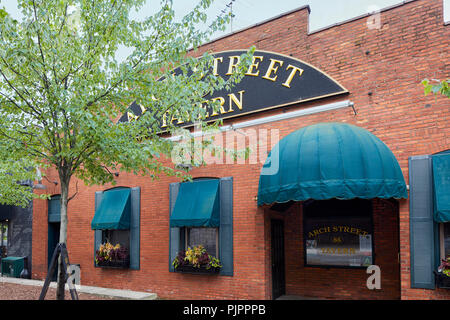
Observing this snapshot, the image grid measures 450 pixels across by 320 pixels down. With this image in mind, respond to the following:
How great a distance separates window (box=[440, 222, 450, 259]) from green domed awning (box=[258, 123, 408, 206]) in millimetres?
1043

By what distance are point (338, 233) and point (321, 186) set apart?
10.6 ft

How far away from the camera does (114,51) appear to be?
26.1ft

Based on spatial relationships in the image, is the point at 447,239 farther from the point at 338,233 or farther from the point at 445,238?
the point at 338,233

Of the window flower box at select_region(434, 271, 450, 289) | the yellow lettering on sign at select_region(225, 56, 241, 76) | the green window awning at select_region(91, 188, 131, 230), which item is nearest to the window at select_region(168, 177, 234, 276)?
the green window awning at select_region(91, 188, 131, 230)

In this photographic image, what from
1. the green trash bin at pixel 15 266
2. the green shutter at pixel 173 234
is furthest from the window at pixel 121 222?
the green trash bin at pixel 15 266

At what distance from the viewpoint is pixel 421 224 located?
25.0 ft

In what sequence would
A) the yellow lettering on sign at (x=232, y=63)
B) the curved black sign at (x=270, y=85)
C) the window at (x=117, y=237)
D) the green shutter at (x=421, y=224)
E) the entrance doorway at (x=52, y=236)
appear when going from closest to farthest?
the green shutter at (x=421, y=224) < the curved black sign at (x=270, y=85) < the yellow lettering on sign at (x=232, y=63) < the window at (x=117, y=237) < the entrance doorway at (x=52, y=236)

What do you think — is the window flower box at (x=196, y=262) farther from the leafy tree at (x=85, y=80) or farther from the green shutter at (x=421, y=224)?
the green shutter at (x=421, y=224)

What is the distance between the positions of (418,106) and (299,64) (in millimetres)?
3037

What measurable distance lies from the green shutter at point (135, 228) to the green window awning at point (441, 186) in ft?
27.2

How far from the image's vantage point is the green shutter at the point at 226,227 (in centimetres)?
981

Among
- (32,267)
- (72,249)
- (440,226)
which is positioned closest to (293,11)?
(440,226)

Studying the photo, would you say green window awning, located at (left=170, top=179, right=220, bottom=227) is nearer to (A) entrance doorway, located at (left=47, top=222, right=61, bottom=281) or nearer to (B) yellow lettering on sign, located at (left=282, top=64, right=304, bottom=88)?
(B) yellow lettering on sign, located at (left=282, top=64, right=304, bottom=88)

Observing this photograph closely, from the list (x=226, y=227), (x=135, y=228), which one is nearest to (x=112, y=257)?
(x=135, y=228)
